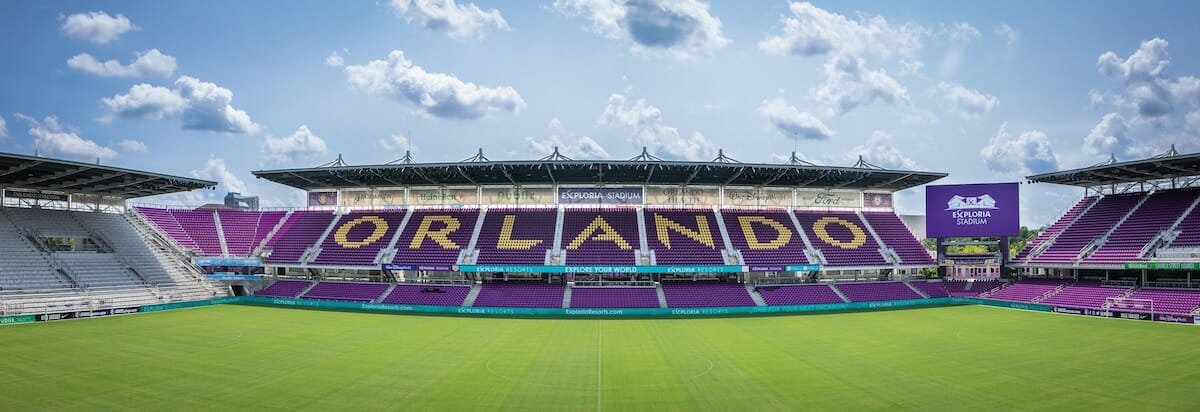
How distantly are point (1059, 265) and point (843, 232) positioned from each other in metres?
14.7

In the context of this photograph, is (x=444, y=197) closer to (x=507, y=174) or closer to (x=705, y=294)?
(x=507, y=174)

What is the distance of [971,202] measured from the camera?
154 ft

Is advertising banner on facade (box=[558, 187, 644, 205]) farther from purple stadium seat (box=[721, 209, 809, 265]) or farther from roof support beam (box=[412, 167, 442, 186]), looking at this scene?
roof support beam (box=[412, 167, 442, 186])

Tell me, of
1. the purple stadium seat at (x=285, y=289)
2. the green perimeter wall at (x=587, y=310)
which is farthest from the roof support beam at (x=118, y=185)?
the purple stadium seat at (x=285, y=289)

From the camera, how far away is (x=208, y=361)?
21.2 m

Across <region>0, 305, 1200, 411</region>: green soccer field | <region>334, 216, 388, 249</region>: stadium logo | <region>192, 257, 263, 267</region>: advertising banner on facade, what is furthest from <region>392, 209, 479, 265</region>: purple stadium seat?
<region>192, 257, 263, 267</region>: advertising banner on facade

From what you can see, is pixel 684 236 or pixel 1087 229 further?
pixel 684 236

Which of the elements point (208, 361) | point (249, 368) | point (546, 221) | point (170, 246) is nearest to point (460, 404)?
point (249, 368)

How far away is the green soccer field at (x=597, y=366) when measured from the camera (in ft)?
53.1

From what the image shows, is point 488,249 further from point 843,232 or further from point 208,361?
point 843,232

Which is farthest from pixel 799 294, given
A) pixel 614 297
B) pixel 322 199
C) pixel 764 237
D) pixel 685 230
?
pixel 322 199

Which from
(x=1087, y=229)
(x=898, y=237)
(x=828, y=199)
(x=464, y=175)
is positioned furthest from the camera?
(x=828, y=199)

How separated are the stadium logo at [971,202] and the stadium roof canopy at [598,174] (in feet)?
7.39

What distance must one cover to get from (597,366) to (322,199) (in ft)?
137
